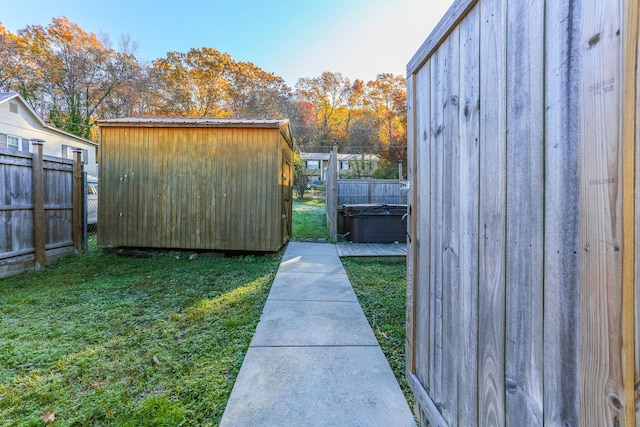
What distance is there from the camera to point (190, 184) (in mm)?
5914

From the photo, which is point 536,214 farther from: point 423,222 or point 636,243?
point 423,222

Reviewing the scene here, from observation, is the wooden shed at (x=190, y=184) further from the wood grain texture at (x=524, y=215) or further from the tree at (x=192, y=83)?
the tree at (x=192, y=83)

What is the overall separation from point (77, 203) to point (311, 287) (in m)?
4.97

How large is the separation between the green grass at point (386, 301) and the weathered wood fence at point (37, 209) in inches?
198

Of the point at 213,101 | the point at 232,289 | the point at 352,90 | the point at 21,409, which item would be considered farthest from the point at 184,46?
the point at 21,409

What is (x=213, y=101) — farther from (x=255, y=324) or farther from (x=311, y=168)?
(x=255, y=324)

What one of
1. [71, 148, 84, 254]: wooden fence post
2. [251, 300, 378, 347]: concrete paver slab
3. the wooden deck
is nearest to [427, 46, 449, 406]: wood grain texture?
[251, 300, 378, 347]: concrete paver slab

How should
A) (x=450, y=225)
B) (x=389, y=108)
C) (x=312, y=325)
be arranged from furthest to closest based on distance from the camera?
(x=389, y=108)
(x=312, y=325)
(x=450, y=225)

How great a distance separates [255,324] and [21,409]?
1587 mm

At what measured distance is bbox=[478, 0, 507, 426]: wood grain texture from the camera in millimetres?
981

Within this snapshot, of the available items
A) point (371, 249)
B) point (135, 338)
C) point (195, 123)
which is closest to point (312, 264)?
point (371, 249)

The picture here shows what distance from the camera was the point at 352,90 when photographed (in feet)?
84.9

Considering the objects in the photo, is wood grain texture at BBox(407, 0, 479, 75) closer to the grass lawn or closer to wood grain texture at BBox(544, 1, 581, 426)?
wood grain texture at BBox(544, 1, 581, 426)

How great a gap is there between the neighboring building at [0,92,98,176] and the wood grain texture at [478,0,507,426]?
484 inches
